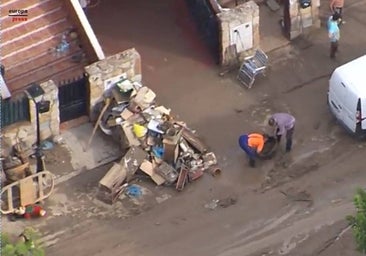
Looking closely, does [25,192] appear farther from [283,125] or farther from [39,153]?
[283,125]

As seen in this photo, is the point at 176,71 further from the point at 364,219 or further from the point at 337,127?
the point at 364,219

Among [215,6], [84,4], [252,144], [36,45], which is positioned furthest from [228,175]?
[84,4]

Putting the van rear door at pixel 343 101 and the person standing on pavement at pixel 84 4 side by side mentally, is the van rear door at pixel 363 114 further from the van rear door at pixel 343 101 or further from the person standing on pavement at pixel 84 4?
the person standing on pavement at pixel 84 4

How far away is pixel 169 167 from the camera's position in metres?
32.5

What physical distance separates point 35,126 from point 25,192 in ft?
6.71

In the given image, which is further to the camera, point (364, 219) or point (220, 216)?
point (220, 216)

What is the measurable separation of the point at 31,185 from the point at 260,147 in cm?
576

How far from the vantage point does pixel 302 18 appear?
120ft

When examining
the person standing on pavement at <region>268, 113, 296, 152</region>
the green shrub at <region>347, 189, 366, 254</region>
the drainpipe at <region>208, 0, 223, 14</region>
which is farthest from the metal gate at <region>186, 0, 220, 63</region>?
the green shrub at <region>347, 189, 366, 254</region>

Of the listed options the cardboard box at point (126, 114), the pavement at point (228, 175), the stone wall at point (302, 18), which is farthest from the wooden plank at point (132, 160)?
the stone wall at point (302, 18)

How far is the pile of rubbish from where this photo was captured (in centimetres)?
3234

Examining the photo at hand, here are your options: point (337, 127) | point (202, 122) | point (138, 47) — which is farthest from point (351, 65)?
point (138, 47)

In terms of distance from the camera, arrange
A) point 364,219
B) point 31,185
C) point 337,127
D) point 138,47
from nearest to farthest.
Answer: point 364,219, point 31,185, point 337,127, point 138,47

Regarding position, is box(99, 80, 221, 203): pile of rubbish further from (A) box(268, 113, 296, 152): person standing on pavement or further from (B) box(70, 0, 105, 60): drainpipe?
(A) box(268, 113, 296, 152): person standing on pavement
